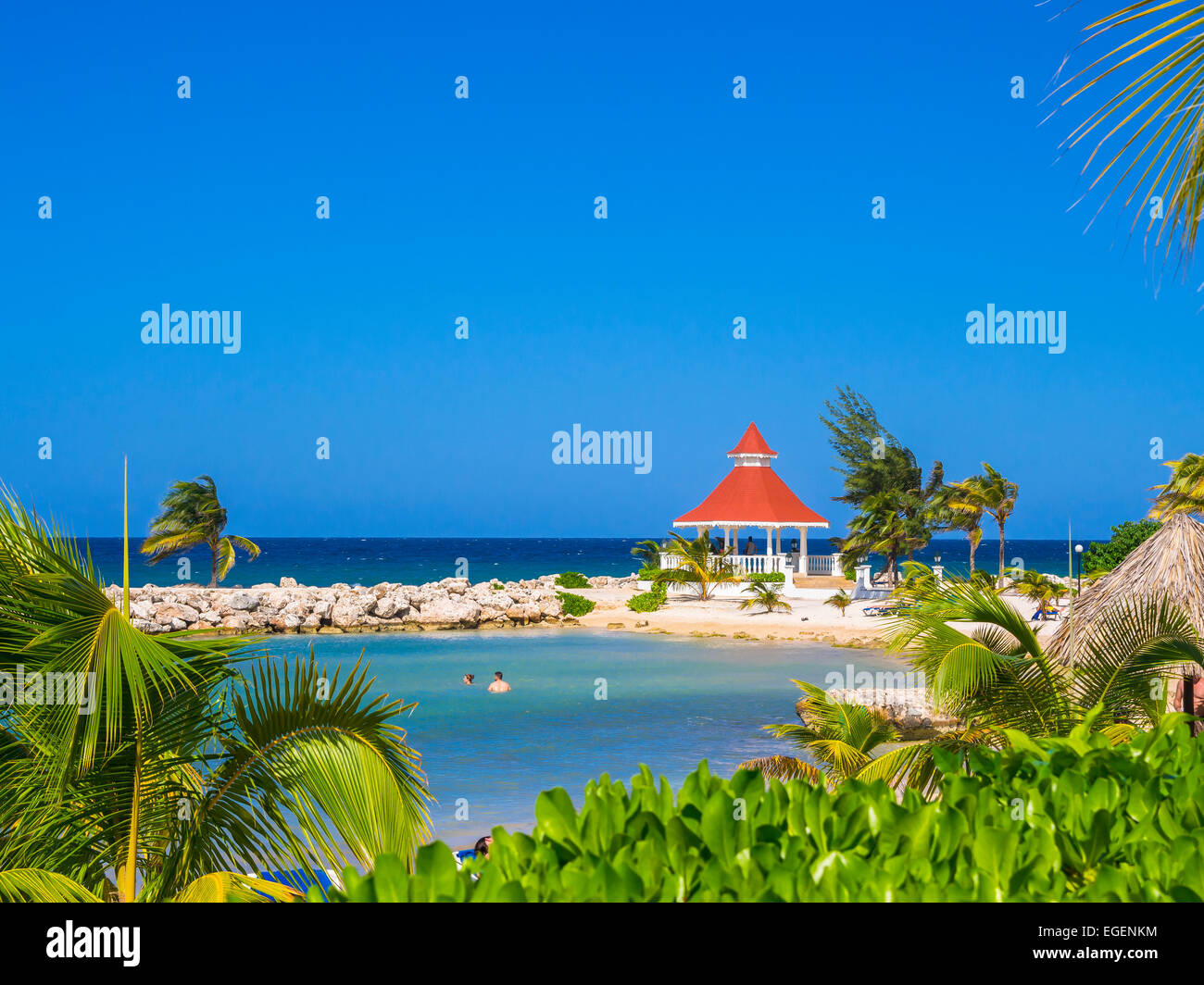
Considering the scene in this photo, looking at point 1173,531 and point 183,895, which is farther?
point 1173,531

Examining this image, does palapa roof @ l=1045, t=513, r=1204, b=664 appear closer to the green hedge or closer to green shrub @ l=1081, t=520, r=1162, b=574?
the green hedge

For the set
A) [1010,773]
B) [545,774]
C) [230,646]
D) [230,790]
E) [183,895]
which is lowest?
[545,774]

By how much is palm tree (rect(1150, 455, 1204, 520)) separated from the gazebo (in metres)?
14.0

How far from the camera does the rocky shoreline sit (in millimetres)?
33312

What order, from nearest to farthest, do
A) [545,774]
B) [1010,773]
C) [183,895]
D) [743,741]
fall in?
[1010,773] → [183,895] → [545,774] → [743,741]

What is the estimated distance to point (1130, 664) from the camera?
6949 mm

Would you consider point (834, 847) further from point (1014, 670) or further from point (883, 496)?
point (883, 496)

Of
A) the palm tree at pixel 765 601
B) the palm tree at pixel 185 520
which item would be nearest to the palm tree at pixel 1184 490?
the palm tree at pixel 765 601

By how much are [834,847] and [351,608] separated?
35376 millimetres

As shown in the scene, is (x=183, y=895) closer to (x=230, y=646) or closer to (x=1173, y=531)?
(x=230, y=646)

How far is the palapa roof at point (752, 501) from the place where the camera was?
135ft

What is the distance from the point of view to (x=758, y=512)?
41.5m
